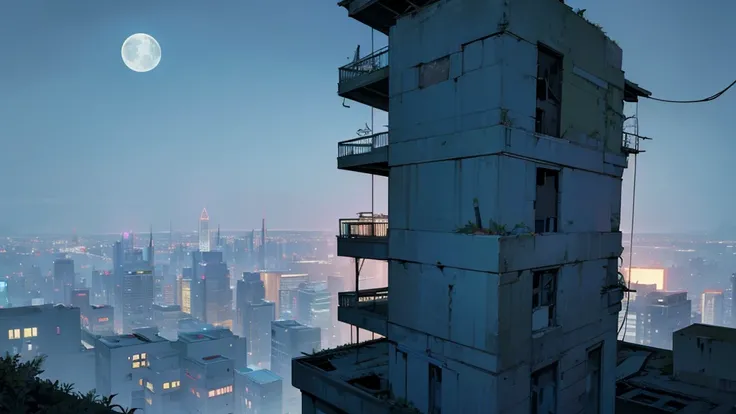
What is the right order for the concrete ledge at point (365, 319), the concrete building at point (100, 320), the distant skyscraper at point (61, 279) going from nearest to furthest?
the concrete ledge at point (365, 319), the concrete building at point (100, 320), the distant skyscraper at point (61, 279)

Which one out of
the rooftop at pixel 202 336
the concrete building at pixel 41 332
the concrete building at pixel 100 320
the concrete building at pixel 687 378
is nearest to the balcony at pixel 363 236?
the concrete building at pixel 687 378

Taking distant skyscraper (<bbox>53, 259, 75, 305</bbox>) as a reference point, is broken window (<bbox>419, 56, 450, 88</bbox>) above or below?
above

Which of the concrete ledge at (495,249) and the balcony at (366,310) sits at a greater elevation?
the concrete ledge at (495,249)

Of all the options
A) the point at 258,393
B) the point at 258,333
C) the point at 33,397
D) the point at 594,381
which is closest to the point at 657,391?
the point at 594,381

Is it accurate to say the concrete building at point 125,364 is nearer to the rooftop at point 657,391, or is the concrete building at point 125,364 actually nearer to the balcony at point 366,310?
the balcony at point 366,310

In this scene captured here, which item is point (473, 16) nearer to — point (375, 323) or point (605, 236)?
point (605, 236)

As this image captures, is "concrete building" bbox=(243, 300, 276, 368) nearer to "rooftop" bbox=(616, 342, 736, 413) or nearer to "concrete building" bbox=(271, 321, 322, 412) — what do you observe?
"concrete building" bbox=(271, 321, 322, 412)

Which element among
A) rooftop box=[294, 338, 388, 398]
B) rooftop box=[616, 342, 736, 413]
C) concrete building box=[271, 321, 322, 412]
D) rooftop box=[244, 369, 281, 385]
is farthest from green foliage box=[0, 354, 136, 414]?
concrete building box=[271, 321, 322, 412]
